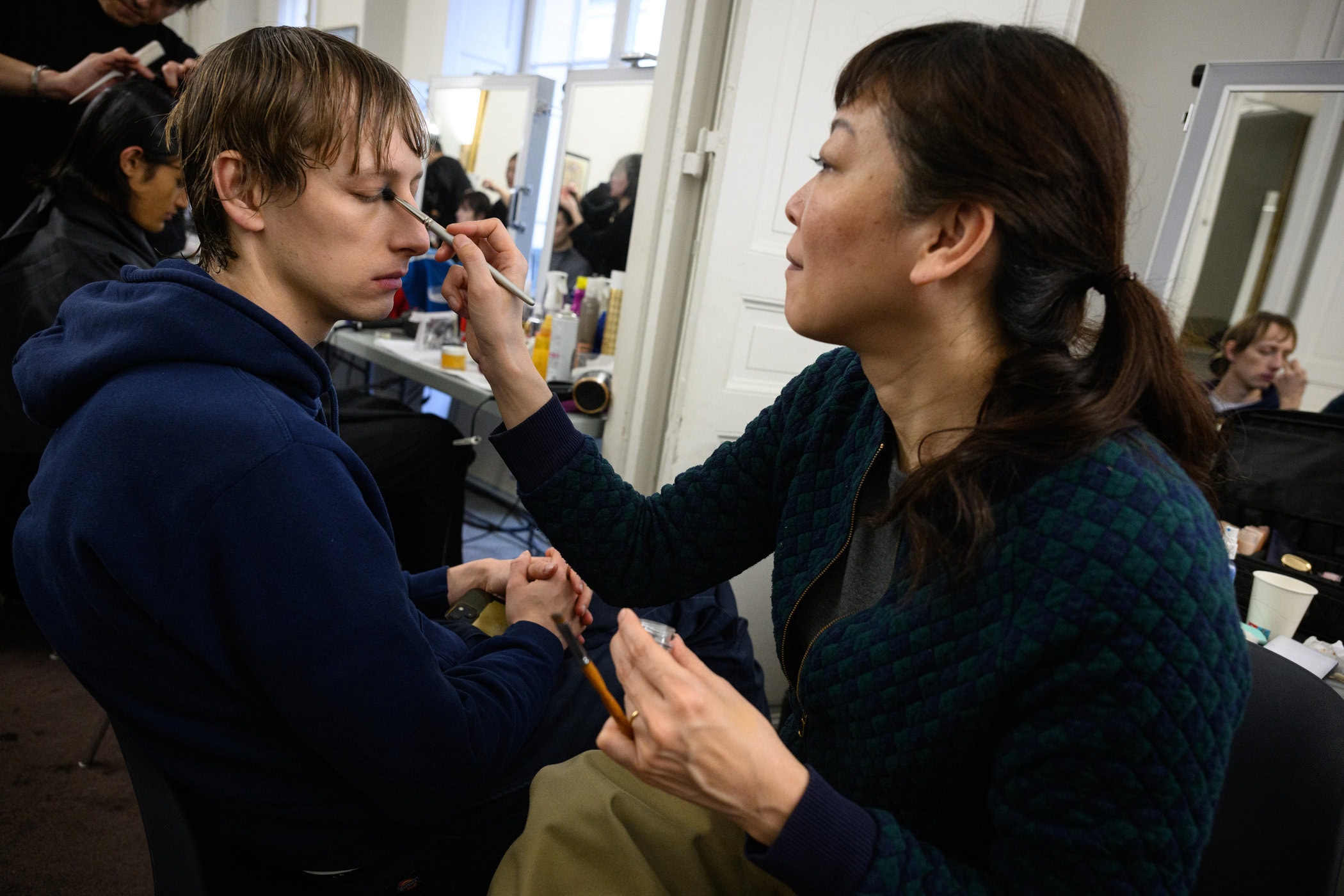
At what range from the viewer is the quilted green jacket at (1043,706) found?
636 millimetres

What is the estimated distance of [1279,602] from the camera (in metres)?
1.53

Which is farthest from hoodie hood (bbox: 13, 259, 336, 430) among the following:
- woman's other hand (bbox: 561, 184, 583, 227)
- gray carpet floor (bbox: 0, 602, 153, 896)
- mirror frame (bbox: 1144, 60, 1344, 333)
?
woman's other hand (bbox: 561, 184, 583, 227)

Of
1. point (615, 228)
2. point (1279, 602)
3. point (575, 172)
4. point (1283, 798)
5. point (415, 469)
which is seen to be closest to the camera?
point (1283, 798)

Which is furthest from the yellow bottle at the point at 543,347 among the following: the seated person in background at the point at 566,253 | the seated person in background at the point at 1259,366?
the seated person in background at the point at 1259,366

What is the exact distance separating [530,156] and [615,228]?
620 millimetres

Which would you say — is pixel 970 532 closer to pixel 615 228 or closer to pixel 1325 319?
pixel 1325 319

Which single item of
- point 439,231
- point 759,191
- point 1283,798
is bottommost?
point 1283,798

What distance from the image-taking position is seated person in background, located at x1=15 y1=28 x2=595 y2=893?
0.73 meters

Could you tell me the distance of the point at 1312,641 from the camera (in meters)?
1.51

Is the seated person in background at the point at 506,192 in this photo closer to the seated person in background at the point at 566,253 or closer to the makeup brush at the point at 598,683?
the seated person in background at the point at 566,253

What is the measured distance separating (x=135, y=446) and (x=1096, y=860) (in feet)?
2.80

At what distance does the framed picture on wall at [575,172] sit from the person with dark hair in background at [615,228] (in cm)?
14

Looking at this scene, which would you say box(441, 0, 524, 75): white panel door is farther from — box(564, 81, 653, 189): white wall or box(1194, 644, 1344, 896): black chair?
box(1194, 644, 1344, 896): black chair

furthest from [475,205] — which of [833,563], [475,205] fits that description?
[833,563]
